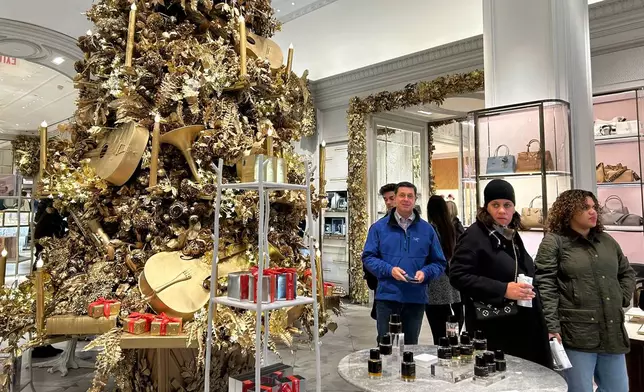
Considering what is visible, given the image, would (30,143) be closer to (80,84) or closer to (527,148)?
(80,84)

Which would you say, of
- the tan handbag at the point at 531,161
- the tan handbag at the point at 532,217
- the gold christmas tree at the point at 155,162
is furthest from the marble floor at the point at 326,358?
the tan handbag at the point at 531,161

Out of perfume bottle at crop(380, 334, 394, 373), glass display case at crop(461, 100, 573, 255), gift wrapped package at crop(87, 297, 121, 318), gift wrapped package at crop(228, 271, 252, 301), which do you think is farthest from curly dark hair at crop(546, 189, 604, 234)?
gift wrapped package at crop(87, 297, 121, 318)

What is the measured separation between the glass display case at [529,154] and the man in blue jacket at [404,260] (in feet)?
2.01

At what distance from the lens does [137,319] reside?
2135 millimetres

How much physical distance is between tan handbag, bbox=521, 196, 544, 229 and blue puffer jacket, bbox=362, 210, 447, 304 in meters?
0.65

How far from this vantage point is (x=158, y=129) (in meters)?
2.44

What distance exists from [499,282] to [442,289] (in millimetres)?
1178

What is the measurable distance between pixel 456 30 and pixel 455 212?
306 cm

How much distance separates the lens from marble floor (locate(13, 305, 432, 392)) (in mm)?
3646

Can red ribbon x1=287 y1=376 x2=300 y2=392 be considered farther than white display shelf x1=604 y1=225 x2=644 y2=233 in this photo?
No

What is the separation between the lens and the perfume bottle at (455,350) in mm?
1892

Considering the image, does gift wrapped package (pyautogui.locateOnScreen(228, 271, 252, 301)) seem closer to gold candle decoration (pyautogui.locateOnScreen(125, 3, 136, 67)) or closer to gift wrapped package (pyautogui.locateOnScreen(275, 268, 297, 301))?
gift wrapped package (pyautogui.locateOnScreen(275, 268, 297, 301))

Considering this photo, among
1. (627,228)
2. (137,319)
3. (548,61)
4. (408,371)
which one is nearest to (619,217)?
(627,228)

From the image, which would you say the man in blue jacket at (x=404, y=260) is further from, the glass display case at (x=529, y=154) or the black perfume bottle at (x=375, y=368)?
the black perfume bottle at (x=375, y=368)
